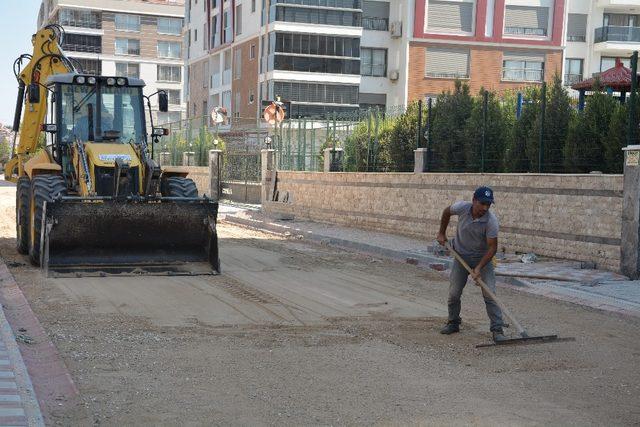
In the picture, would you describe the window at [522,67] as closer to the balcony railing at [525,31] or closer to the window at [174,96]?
the balcony railing at [525,31]

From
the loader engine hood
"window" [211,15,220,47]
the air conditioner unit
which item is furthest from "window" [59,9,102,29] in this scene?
the loader engine hood

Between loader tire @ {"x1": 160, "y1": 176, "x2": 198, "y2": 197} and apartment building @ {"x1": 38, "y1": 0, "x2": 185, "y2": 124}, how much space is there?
62.2 m

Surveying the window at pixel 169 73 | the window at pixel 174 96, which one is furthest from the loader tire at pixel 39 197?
the window at pixel 169 73

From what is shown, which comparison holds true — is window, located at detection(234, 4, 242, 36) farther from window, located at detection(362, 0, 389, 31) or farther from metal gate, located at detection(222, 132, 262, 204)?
metal gate, located at detection(222, 132, 262, 204)

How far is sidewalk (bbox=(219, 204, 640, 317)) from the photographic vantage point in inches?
440

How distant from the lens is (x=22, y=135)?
622 inches

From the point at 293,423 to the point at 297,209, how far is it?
2030cm

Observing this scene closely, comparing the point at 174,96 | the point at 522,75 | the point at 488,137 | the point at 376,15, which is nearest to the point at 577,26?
the point at 522,75

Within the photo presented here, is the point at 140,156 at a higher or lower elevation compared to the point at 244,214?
higher

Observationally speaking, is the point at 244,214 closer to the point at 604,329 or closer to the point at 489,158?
the point at 489,158

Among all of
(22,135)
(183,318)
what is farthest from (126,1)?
(183,318)

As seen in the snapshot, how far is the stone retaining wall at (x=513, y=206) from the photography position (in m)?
13.8

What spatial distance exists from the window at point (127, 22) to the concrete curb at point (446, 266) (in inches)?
2314

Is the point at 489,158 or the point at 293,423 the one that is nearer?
the point at 293,423
